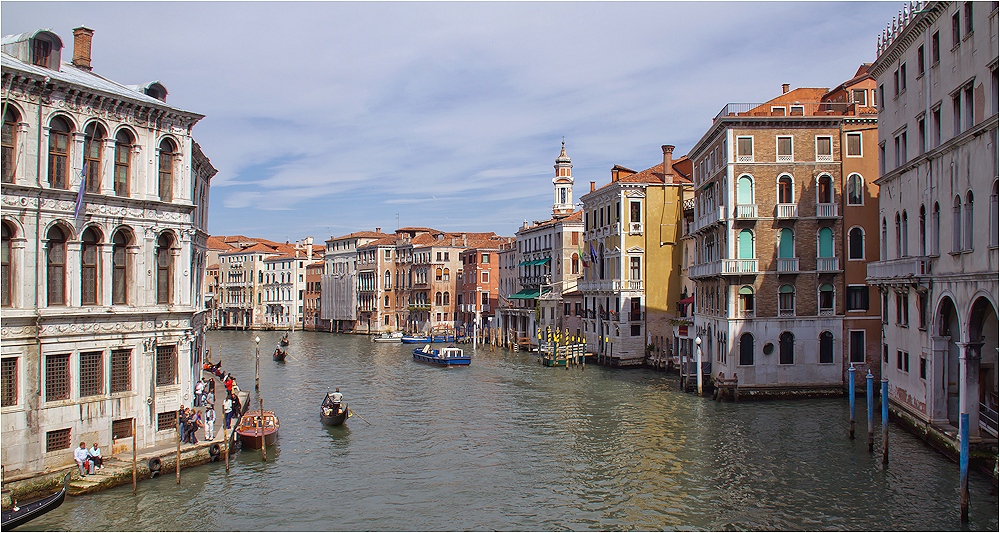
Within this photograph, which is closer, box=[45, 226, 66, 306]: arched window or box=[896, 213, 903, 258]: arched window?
box=[45, 226, 66, 306]: arched window

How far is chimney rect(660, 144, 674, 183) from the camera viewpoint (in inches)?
1583

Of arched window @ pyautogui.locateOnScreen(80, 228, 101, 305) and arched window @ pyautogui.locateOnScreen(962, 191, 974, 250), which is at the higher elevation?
arched window @ pyautogui.locateOnScreen(962, 191, 974, 250)

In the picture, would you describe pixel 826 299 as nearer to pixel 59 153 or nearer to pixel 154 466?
pixel 154 466

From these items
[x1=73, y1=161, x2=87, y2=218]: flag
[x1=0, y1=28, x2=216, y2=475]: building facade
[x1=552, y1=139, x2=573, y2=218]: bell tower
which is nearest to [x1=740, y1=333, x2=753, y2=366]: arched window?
[x1=0, y1=28, x2=216, y2=475]: building facade

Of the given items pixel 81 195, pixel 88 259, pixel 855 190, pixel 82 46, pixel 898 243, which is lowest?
pixel 88 259

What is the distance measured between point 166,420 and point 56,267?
428 cm

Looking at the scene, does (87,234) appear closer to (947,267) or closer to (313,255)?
(947,267)

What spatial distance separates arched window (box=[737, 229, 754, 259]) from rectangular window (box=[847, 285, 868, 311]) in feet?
11.8

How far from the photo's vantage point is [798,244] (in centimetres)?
2856

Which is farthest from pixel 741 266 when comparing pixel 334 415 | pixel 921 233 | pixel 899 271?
pixel 334 415

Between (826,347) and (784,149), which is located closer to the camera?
(784,149)

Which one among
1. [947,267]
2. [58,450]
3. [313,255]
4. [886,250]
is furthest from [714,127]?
[313,255]

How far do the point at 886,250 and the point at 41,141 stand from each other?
818 inches

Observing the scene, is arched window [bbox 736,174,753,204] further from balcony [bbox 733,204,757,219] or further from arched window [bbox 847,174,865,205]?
arched window [bbox 847,174,865,205]
